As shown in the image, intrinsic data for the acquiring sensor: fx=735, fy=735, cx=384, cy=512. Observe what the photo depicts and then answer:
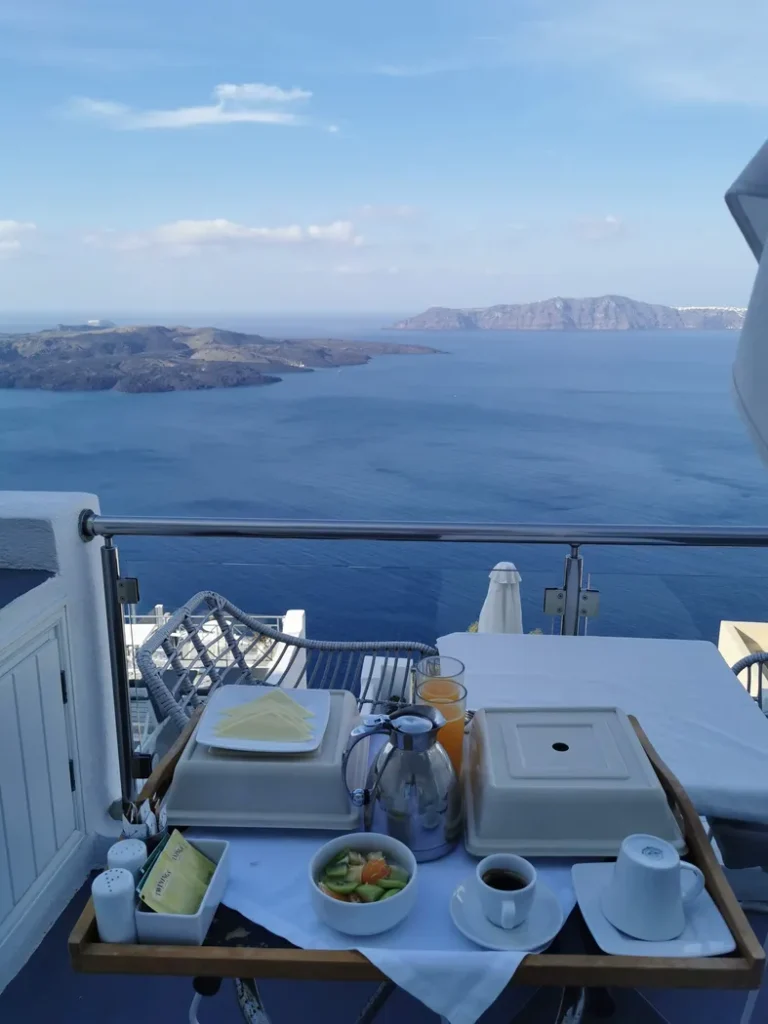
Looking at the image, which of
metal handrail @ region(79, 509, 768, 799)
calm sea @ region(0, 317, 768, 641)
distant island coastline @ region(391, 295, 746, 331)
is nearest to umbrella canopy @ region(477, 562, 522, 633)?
metal handrail @ region(79, 509, 768, 799)

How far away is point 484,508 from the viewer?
3067 cm

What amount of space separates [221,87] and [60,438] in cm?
2216

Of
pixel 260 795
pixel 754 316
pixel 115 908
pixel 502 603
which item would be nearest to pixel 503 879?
pixel 260 795

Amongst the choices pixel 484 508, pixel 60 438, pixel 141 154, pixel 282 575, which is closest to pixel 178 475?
pixel 60 438

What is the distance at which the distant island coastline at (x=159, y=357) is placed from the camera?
16875 mm

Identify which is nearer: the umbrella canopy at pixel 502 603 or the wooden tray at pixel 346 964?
the wooden tray at pixel 346 964

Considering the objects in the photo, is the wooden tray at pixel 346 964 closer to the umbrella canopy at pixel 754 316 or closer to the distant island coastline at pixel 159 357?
the umbrella canopy at pixel 754 316

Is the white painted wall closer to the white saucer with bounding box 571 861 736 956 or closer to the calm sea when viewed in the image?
the white saucer with bounding box 571 861 736 956

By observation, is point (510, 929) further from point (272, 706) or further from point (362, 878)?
point (272, 706)

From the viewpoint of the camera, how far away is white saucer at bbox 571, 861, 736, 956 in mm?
959

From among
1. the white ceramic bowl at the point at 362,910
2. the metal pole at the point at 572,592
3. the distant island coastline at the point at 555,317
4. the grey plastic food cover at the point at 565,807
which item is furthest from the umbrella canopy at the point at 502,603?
the distant island coastline at the point at 555,317

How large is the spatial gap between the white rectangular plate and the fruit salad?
0.74ft

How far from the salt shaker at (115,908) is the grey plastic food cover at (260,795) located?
23 centimetres

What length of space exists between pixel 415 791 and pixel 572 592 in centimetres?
143
